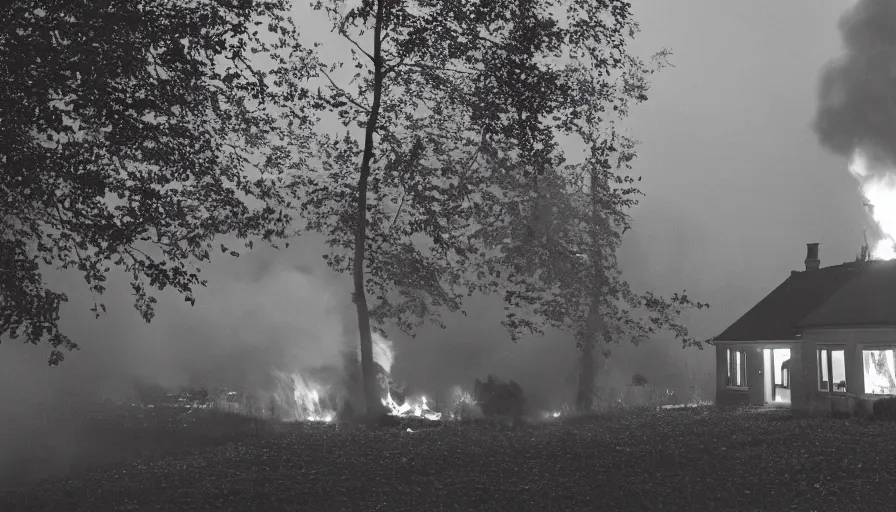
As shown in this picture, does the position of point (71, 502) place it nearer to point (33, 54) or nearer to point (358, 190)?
point (33, 54)

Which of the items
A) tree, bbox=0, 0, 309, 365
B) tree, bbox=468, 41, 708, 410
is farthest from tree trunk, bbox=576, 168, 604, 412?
tree, bbox=0, 0, 309, 365

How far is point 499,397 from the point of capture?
36.8 meters

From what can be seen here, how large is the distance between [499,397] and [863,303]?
16.6 m

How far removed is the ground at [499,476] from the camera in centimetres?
1159

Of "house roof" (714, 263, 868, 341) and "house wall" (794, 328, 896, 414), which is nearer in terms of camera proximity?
"house wall" (794, 328, 896, 414)

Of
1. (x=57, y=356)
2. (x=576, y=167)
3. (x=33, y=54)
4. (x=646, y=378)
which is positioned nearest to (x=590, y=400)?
(x=576, y=167)

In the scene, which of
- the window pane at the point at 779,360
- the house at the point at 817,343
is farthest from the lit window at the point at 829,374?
the window pane at the point at 779,360

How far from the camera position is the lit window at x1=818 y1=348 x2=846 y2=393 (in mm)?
28484

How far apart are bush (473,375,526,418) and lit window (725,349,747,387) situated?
974cm

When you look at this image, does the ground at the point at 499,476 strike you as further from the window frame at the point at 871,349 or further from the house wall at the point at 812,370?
the house wall at the point at 812,370

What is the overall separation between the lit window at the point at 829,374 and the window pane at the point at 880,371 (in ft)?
4.46

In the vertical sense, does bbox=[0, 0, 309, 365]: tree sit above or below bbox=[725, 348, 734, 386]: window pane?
above

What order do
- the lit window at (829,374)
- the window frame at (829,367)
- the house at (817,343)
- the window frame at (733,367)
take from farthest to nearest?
the window frame at (733,367), the lit window at (829,374), the window frame at (829,367), the house at (817,343)

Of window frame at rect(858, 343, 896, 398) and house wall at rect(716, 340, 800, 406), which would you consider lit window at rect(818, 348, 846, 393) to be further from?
window frame at rect(858, 343, 896, 398)
